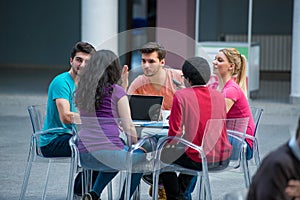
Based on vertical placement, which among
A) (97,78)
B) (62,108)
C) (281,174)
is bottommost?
(62,108)

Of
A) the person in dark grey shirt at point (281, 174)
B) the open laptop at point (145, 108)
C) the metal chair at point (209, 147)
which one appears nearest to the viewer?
the person in dark grey shirt at point (281, 174)

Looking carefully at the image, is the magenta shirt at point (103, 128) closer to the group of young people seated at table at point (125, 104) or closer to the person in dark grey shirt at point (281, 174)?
the group of young people seated at table at point (125, 104)

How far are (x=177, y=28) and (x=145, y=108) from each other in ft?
24.6

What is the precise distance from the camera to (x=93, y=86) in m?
5.76

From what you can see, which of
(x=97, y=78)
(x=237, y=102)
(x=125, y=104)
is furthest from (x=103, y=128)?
(x=237, y=102)

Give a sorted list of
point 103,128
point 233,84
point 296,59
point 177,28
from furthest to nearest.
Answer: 1. point 177,28
2. point 296,59
3. point 233,84
4. point 103,128

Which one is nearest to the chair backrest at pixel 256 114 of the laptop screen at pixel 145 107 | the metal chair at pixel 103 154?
the laptop screen at pixel 145 107

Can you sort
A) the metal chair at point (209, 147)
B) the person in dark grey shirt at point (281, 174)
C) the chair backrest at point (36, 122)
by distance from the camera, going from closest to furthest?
the person in dark grey shirt at point (281, 174), the metal chair at point (209, 147), the chair backrest at point (36, 122)

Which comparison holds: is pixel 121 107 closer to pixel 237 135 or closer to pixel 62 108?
pixel 62 108

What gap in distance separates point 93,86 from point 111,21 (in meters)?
6.51

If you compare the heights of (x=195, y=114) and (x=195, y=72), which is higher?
(x=195, y=72)

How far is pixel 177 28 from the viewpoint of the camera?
13.6 m

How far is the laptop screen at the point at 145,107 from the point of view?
6.15 metres

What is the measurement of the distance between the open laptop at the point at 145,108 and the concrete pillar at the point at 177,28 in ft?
22.9
